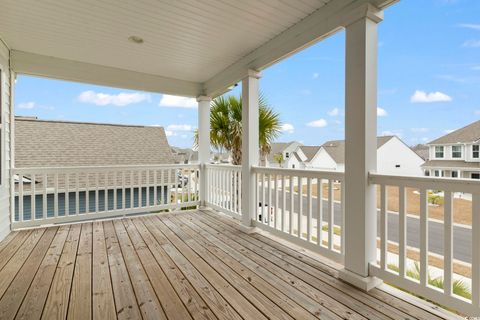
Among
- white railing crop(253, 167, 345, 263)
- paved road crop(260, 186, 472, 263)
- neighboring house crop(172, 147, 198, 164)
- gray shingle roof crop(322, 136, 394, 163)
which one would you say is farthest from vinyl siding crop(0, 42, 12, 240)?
paved road crop(260, 186, 472, 263)

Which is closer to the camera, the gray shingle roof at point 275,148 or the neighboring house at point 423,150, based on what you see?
the neighboring house at point 423,150

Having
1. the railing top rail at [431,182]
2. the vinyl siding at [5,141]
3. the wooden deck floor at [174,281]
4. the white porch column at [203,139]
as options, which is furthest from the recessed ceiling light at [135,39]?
the railing top rail at [431,182]

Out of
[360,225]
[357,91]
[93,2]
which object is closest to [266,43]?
[357,91]

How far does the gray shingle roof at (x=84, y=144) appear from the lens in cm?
599

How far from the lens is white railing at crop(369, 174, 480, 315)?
1491 mm

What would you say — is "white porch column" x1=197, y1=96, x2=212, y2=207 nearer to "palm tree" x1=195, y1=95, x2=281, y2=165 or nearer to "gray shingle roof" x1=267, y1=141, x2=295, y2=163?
"palm tree" x1=195, y1=95, x2=281, y2=165

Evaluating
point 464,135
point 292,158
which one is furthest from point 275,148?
point 464,135

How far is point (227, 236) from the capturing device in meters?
3.22

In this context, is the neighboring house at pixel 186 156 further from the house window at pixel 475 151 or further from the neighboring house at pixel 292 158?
the house window at pixel 475 151

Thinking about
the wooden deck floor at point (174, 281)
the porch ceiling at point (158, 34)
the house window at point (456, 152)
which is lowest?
the wooden deck floor at point (174, 281)

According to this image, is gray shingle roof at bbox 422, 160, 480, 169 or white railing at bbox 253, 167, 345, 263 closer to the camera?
gray shingle roof at bbox 422, 160, 480, 169

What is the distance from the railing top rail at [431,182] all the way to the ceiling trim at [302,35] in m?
1.34

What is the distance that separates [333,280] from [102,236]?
9.46 ft

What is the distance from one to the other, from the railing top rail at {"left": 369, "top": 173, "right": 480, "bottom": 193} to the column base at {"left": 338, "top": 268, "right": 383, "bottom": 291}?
782 millimetres
